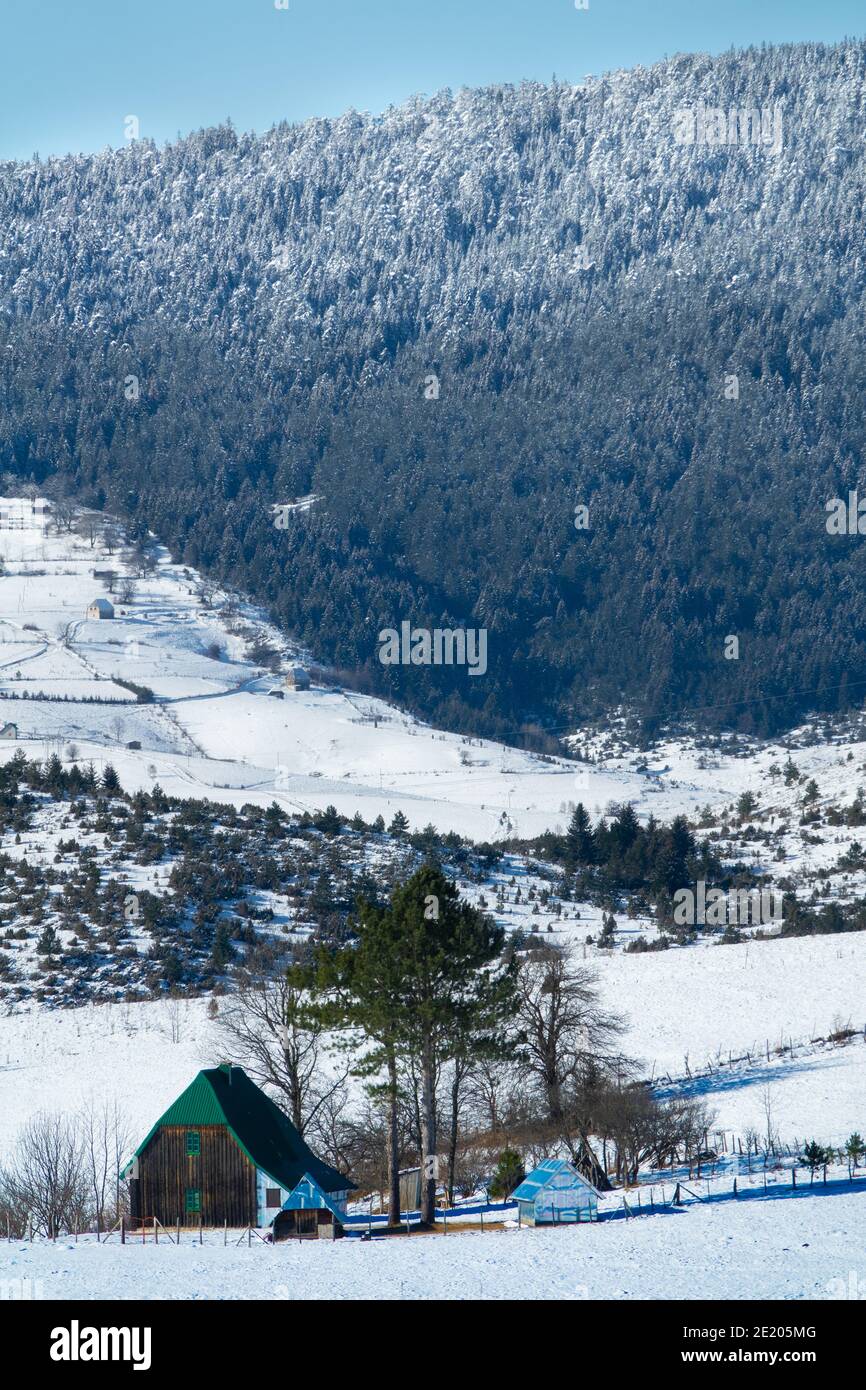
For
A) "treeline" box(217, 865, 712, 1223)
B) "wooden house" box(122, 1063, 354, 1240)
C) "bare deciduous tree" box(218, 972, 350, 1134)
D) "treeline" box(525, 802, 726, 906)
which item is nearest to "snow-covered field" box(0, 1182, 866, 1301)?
"wooden house" box(122, 1063, 354, 1240)

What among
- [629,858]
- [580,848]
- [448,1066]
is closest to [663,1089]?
[448,1066]

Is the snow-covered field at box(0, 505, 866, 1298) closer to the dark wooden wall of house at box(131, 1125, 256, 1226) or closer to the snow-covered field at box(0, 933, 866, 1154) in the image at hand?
the snow-covered field at box(0, 933, 866, 1154)

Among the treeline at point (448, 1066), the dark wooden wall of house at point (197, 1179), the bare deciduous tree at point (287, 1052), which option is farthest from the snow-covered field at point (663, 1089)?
the bare deciduous tree at point (287, 1052)

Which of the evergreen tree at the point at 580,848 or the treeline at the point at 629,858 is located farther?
the evergreen tree at the point at 580,848

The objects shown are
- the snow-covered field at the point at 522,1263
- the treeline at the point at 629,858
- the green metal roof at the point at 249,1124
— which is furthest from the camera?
the treeline at the point at 629,858

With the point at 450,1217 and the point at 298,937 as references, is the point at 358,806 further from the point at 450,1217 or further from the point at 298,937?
the point at 450,1217

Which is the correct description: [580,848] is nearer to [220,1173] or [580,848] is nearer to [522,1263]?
[220,1173]

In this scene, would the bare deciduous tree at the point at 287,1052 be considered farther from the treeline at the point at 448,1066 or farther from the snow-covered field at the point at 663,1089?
the snow-covered field at the point at 663,1089
